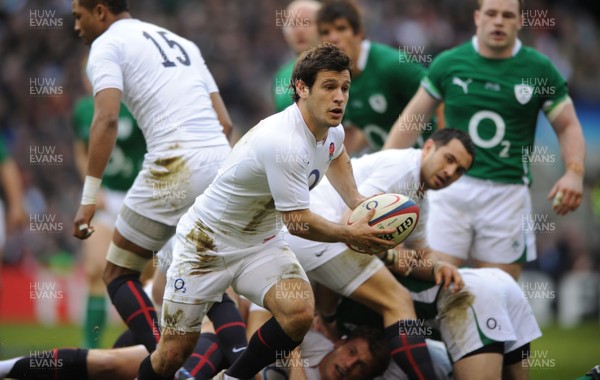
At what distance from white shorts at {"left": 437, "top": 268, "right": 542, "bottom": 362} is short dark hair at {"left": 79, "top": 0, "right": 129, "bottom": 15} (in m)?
2.83

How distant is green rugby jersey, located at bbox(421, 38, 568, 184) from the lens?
713 centimetres

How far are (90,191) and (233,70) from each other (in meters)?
12.3

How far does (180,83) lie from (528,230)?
293 centimetres

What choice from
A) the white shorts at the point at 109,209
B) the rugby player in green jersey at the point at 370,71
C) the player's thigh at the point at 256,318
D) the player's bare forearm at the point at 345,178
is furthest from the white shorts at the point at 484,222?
the white shorts at the point at 109,209

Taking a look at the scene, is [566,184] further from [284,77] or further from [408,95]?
[284,77]

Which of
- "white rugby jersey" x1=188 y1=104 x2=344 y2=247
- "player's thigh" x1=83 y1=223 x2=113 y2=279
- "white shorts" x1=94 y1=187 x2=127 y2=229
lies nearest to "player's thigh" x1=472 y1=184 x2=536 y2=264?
"white rugby jersey" x1=188 y1=104 x2=344 y2=247

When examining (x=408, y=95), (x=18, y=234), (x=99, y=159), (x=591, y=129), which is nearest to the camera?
(x=99, y=159)

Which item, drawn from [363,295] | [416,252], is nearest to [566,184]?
[416,252]

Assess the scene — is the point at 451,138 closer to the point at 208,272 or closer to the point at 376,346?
the point at 376,346

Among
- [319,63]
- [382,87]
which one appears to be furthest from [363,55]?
[319,63]

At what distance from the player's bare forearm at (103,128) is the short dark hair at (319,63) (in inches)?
52.8

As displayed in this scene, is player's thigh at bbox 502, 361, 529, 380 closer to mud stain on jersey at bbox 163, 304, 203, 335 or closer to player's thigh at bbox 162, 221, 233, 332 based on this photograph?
player's thigh at bbox 162, 221, 233, 332

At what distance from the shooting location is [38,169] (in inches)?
656

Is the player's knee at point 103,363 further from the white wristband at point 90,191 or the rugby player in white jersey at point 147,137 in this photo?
the white wristband at point 90,191
